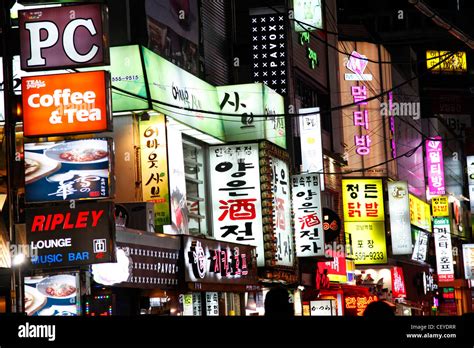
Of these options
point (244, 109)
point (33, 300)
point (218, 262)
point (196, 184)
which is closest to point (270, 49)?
point (244, 109)

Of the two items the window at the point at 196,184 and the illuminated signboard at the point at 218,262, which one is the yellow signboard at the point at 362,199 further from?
the illuminated signboard at the point at 218,262

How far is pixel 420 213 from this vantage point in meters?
57.2

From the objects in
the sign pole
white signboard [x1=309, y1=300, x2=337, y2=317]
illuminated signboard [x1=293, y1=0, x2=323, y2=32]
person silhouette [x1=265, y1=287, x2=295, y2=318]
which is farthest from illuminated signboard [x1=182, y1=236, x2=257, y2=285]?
person silhouette [x1=265, y1=287, x2=295, y2=318]

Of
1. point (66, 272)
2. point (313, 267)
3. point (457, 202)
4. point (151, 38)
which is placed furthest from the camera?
point (457, 202)

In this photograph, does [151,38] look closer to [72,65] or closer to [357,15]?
[72,65]

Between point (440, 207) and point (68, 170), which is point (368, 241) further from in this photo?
point (68, 170)

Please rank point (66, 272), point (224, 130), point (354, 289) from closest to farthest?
point (66, 272)
point (224, 130)
point (354, 289)

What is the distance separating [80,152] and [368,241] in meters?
29.9

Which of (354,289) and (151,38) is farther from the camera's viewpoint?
(354,289)

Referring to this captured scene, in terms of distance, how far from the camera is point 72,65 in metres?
19.1

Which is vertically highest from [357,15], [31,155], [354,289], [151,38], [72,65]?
[357,15]

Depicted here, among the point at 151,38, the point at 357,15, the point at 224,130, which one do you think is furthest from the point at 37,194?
the point at 357,15

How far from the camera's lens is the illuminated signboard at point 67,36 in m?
19.0

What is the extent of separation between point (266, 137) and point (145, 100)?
7.26 meters
